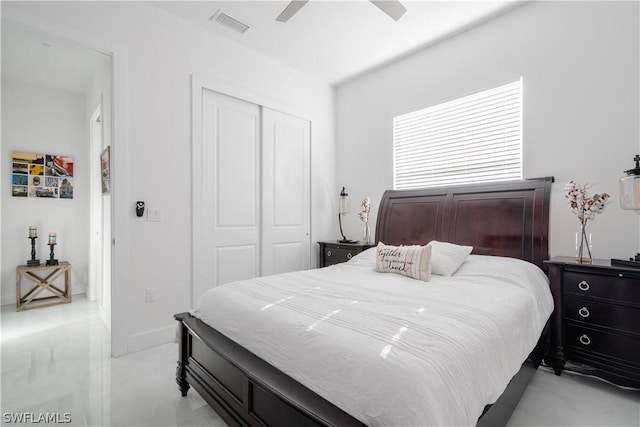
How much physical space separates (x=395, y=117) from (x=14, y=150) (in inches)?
196

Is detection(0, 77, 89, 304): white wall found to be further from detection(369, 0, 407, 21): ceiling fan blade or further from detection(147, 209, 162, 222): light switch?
detection(369, 0, 407, 21): ceiling fan blade

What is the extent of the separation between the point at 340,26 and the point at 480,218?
2325mm

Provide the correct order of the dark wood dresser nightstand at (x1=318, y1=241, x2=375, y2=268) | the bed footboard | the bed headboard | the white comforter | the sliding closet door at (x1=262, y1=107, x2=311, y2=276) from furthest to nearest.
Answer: the sliding closet door at (x1=262, y1=107, x2=311, y2=276), the dark wood dresser nightstand at (x1=318, y1=241, x2=375, y2=268), the bed headboard, the bed footboard, the white comforter

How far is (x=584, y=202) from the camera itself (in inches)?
87.9

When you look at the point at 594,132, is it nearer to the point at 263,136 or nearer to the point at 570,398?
the point at 570,398

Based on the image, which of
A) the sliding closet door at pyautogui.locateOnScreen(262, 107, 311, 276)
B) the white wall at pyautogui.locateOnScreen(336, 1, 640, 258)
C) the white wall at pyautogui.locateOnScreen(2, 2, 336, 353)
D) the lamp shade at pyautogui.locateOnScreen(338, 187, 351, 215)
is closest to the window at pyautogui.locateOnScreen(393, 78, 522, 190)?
the white wall at pyautogui.locateOnScreen(336, 1, 640, 258)

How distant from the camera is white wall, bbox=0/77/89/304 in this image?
13.0 feet

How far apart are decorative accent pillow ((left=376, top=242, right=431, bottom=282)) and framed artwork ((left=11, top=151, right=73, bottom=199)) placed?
461cm

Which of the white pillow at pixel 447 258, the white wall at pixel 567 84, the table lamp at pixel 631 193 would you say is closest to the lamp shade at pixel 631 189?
the table lamp at pixel 631 193

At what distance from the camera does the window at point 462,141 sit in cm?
288

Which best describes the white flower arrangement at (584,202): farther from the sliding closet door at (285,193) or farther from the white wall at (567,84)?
the sliding closet door at (285,193)

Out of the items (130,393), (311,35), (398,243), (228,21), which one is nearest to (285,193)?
(398,243)

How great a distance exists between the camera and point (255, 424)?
1321 millimetres

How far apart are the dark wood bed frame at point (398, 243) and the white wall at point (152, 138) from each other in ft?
3.17
